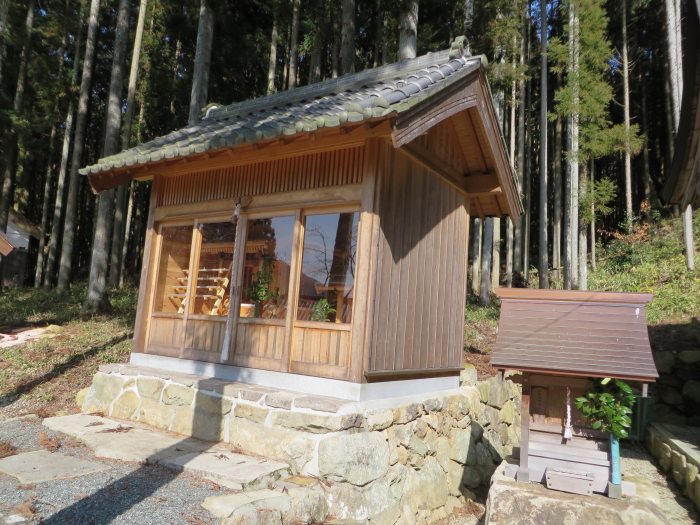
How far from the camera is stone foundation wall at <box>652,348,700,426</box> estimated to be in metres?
8.49

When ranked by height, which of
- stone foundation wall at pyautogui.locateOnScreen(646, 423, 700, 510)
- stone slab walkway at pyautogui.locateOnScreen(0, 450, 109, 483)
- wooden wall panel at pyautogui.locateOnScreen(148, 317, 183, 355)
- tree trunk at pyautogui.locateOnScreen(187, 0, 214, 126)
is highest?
tree trunk at pyautogui.locateOnScreen(187, 0, 214, 126)

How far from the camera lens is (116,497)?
3.31 metres

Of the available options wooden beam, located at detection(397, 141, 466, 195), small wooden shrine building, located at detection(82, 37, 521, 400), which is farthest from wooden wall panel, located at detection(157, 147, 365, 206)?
wooden beam, located at detection(397, 141, 466, 195)

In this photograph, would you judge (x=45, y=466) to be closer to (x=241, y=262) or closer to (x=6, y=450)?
(x=6, y=450)

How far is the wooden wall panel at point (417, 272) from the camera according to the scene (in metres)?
4.75

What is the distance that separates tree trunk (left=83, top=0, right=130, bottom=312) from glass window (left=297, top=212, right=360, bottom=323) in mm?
8022

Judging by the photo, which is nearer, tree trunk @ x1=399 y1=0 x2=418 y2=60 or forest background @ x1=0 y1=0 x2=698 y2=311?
tree trunk @ x1=399 y1=0 x2=418 y2=60

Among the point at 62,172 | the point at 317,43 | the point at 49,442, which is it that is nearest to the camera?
the point at 49,442

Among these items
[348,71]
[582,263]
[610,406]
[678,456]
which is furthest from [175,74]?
[678,456]

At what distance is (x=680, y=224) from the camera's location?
15.5 m

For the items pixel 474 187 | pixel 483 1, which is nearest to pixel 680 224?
pixel 483 1

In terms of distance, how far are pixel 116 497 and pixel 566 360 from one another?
3.66 metres

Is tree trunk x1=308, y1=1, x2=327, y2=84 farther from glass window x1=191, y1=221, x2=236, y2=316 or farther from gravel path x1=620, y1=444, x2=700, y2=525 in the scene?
gravel path x1=620, y1=444, x2=700, y2=525

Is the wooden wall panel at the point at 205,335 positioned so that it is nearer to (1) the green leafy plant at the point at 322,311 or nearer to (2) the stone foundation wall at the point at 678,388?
(1) the green leafy plant at the point at 322,311
